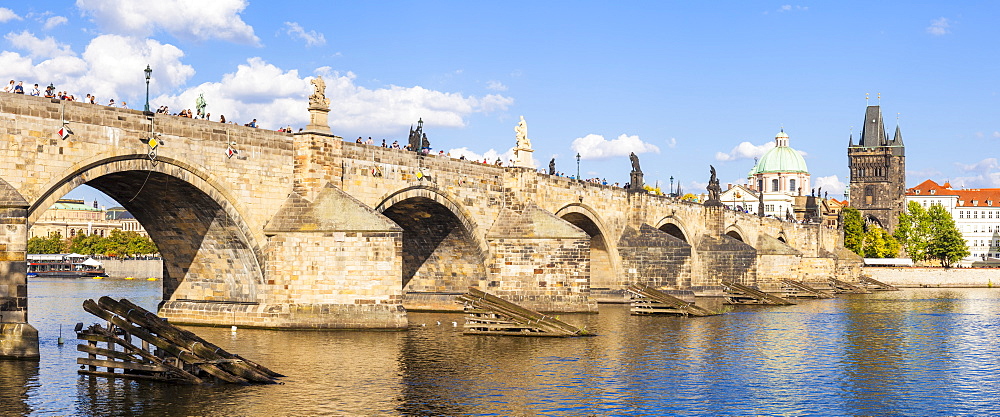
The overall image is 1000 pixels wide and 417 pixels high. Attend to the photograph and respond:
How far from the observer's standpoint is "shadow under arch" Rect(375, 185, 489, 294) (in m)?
43.5

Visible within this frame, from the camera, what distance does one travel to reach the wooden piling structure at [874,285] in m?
91.3

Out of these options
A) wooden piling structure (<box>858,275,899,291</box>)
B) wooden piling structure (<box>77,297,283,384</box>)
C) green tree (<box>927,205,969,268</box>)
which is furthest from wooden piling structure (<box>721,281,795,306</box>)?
green tree (<box>927,205,969,268</box>)

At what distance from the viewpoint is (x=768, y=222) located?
91.2 meters

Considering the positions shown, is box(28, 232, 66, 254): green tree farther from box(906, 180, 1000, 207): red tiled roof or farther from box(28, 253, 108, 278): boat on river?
box(906, 180, 1000, 207): red tiled roof

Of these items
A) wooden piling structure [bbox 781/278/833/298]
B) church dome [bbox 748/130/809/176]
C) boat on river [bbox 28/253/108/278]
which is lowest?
wooden piling structure [bbox 781/278/833/298]

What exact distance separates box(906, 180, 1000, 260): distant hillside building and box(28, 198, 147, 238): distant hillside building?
123 metres

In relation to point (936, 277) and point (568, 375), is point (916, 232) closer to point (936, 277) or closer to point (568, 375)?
point (936, 277)

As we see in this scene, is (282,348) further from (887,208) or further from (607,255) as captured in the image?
(887,208)

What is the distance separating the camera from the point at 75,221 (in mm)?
174625

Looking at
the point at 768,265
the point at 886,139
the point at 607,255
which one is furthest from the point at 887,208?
the point at 607,255

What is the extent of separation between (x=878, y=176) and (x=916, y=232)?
20819 millimetres

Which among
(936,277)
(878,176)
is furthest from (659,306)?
(878,176)

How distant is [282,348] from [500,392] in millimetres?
8427

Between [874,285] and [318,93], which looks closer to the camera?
[318,93]
